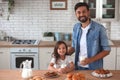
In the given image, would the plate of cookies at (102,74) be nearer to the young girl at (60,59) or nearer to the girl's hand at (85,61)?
the girl's hand at (85,61)

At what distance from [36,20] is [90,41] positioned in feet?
7.79

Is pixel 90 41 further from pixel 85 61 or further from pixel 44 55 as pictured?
pixel 44 55

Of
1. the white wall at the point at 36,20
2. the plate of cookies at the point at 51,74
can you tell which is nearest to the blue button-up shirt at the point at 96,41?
the plate of cookies at the point at 51,74

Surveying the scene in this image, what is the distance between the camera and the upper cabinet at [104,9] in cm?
488

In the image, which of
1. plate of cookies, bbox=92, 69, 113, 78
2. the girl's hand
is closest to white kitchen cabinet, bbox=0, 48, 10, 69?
the girl's hand

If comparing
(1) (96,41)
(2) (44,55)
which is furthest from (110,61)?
(1) (96,41)

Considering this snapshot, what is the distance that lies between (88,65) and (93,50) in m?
0.20

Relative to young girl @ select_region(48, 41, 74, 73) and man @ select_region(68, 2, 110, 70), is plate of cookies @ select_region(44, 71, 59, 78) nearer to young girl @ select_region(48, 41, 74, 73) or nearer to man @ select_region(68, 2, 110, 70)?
young girl @ select_region(48, 41, 74, 73)

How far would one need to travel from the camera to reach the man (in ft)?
10.3

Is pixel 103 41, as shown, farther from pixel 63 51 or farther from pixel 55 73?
pixel 55 73

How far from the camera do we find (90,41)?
3223 mm

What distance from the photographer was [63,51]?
125 inches

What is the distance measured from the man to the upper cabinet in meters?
1.69

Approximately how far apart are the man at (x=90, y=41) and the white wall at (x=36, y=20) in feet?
6.83
